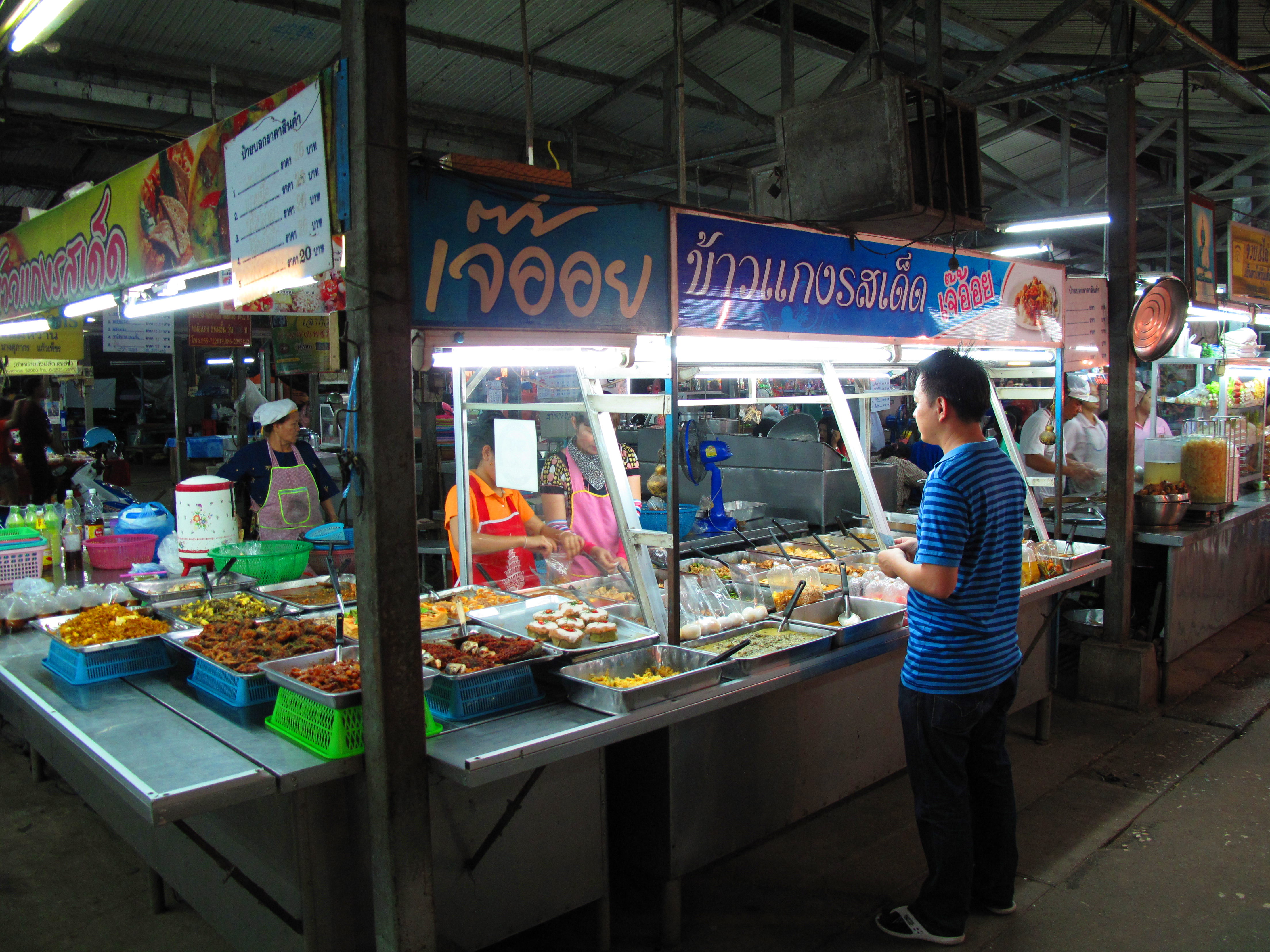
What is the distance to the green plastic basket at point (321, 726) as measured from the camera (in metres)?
2.40

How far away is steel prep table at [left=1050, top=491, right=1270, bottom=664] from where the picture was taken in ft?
19.3

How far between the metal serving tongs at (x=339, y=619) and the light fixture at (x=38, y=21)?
7.53ft

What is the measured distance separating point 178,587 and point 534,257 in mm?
2508

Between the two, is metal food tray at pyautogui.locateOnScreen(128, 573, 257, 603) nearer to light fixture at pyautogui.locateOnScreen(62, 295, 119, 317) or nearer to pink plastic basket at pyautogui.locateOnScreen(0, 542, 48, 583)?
pink plastic basket at pyautogui.locateOnScreen(0, 542, 48, 583)

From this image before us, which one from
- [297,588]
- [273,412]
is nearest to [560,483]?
[297,588]

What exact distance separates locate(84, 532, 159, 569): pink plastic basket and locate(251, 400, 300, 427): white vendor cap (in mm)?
935

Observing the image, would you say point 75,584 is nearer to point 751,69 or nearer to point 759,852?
point 759,852

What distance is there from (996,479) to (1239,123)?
8979 millimetres

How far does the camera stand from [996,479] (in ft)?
9.20

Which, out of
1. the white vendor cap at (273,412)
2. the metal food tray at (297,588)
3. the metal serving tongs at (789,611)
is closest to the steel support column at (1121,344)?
the metal serving tongs at (789,611)

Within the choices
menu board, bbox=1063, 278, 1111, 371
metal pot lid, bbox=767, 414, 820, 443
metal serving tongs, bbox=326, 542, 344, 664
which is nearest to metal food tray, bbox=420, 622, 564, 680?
metal serving tongs, bbox=326, 542, 344, 664

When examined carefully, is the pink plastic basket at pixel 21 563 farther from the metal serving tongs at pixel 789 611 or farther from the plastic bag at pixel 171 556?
the metal serving tongs at pixel 789 611

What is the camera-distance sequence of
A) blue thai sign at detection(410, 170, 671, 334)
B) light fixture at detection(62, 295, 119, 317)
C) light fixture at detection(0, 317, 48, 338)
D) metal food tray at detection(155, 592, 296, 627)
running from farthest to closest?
1. light fixture at detection(0, 317, 48, 338)
2. light fixture at detection(62, 295, 119, 317)
3. metal food tray at detection(155, 592, 296, 627)
4. blue thai sign at detection(410, 170, 671, 334)

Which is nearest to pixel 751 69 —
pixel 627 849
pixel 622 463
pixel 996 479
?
pixel 622 463
